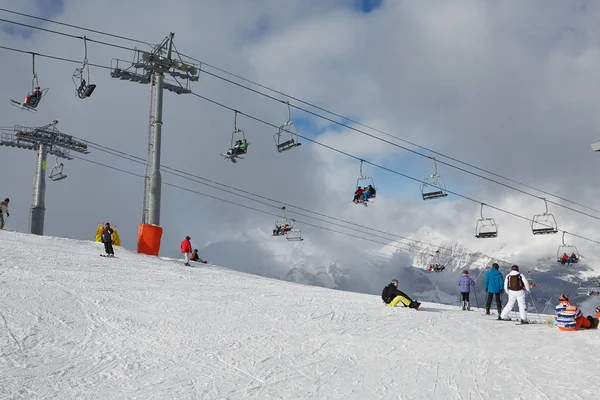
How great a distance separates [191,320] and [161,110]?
17149 millimetres

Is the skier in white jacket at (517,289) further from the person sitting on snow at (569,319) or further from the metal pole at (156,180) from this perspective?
the metal pole at (156,180)

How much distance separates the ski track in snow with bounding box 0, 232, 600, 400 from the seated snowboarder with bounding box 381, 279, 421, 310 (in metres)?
0.53

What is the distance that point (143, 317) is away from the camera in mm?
11164

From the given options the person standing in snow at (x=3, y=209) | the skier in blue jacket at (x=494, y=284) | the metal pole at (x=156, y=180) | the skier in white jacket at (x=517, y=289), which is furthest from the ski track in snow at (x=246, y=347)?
the person standing in snow at (x=3, y=209)

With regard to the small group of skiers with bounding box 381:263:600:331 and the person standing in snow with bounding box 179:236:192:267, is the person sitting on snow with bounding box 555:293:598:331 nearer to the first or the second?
the small group of skiers with bounding box 381:263:600:331

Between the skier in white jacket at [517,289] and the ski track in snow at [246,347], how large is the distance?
2.55 ft

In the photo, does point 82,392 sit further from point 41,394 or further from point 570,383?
point 570,383

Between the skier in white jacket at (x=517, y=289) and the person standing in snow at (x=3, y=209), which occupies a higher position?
the person standing in snow at (x=3, y=209)

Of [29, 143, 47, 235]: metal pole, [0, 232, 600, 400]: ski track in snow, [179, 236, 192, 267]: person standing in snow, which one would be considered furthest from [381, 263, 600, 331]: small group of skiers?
[29, 143, 47, 235]: metal pole

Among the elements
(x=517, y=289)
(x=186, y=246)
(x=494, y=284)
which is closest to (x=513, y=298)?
(x=517, y=289)

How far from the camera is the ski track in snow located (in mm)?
7344

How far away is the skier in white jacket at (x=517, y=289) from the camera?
14.8 meters

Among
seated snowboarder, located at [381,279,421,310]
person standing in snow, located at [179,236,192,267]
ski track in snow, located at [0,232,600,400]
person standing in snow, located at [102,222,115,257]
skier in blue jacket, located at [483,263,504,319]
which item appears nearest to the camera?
ski track in snow, located at [0,232,600,400]

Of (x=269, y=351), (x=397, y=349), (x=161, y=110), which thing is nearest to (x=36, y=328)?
(x=269, y=351)
